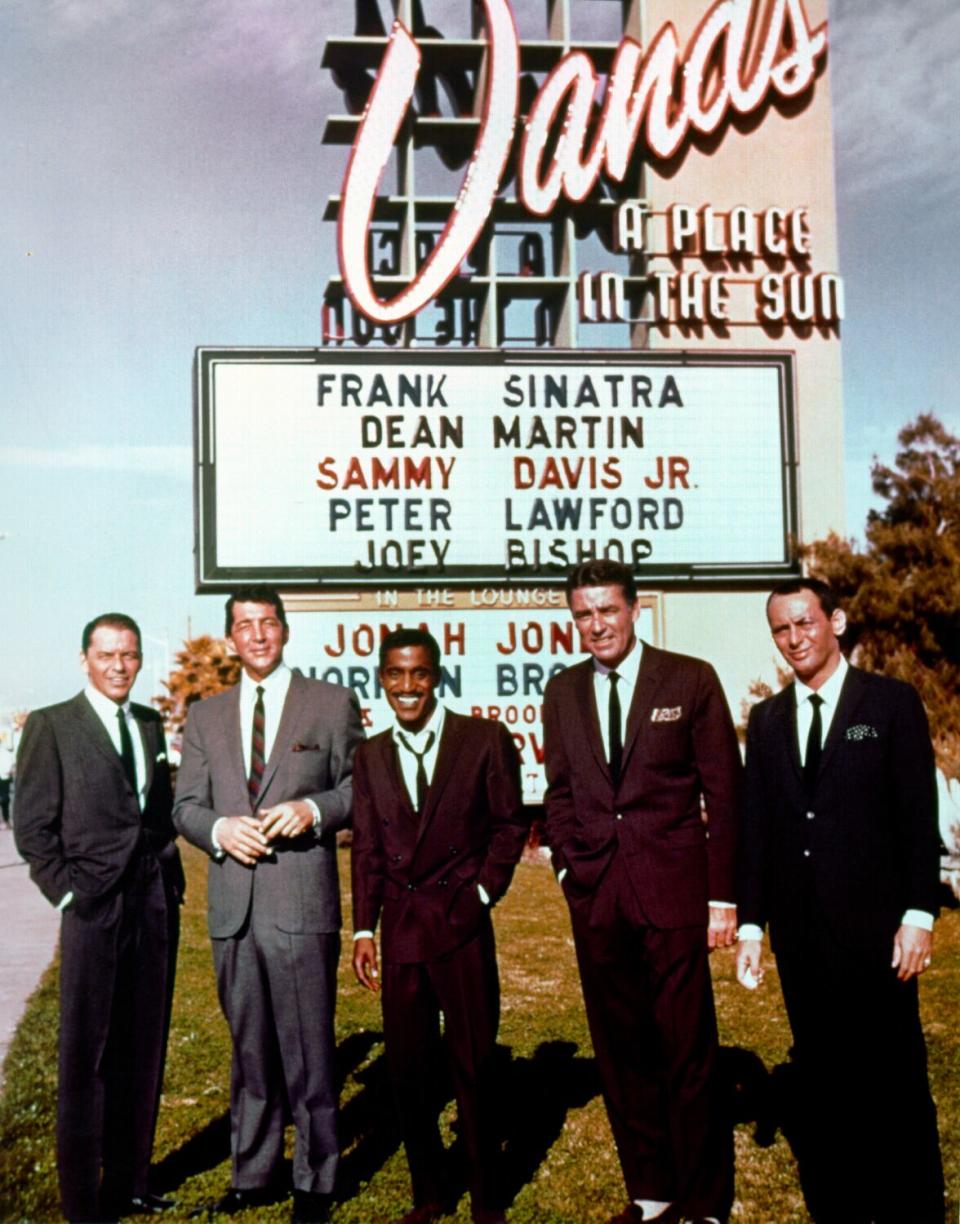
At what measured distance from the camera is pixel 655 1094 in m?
4.52

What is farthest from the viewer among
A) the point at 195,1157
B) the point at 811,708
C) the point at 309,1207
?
the point at 195,1157

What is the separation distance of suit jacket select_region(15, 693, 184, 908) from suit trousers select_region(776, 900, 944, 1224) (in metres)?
2.15

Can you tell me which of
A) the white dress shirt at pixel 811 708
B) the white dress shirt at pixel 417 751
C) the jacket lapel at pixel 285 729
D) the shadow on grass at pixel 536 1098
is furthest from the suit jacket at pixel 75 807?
the white dress shirt at pixel 811 708

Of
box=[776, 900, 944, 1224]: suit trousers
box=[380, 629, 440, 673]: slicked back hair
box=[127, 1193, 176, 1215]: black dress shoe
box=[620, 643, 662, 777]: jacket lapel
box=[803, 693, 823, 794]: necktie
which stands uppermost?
box=[380, 629, 440, 673]: slicked back hair

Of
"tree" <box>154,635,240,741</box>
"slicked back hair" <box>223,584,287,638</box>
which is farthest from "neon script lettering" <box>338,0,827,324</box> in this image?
"tree" <box>154,635,240,741</box>

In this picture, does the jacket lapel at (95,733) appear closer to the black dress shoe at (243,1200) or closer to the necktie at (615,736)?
Result: the black dress shoe at (243,1200)

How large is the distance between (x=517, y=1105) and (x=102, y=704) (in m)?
2.67

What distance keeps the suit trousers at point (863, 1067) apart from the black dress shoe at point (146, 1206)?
7.01 ft

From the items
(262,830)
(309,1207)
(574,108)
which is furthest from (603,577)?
(574,108)

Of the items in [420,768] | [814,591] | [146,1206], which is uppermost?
[814,591]

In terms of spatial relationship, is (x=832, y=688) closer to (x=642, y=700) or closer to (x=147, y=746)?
(x=642, y=700)

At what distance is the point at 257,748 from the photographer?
4746mm

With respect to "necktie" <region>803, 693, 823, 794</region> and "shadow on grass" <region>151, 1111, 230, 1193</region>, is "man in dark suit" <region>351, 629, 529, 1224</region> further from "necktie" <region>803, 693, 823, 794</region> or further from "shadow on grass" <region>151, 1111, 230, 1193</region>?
"shadow on grass" <region>151, 1111, 230, 1193</region>

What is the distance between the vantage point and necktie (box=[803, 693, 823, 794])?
4.38 m
